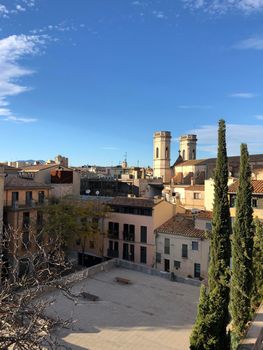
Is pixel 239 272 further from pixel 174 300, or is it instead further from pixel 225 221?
pixel 174 300

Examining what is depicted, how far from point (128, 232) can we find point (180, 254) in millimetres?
6563

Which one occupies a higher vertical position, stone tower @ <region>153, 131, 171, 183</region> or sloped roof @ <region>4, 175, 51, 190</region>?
stone tower @ <region>153, 131, 171, 183</region>

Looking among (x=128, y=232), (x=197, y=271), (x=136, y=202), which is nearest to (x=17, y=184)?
(x=136, y=202)

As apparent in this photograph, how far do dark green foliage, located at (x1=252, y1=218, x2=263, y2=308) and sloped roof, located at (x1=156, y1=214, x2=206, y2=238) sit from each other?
41.7 feet

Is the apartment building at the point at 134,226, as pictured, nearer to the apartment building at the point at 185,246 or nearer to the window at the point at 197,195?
the apartment building at the point at 185,246

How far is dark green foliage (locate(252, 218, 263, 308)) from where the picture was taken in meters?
18.9

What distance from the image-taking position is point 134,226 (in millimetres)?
37938

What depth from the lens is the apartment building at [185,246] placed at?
33.2 metres

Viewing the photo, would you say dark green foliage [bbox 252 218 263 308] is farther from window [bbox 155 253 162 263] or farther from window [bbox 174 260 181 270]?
window [bbox 155 253 162 263]

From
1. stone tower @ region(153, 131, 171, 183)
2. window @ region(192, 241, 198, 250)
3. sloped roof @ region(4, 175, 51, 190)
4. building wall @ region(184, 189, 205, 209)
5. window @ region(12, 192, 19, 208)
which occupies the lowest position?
window @ region(192, 241, 198, 250)

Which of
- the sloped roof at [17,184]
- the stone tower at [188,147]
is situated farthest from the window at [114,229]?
the stone tower at [188,147]

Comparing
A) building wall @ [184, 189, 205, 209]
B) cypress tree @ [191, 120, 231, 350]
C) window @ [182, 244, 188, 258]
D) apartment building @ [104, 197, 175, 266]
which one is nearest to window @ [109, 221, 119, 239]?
apartment building @ [104, 197, 175, 266]

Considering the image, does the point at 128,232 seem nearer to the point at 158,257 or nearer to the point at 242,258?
the point at 158,257

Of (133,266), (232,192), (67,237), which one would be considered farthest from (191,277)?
(67,237)
